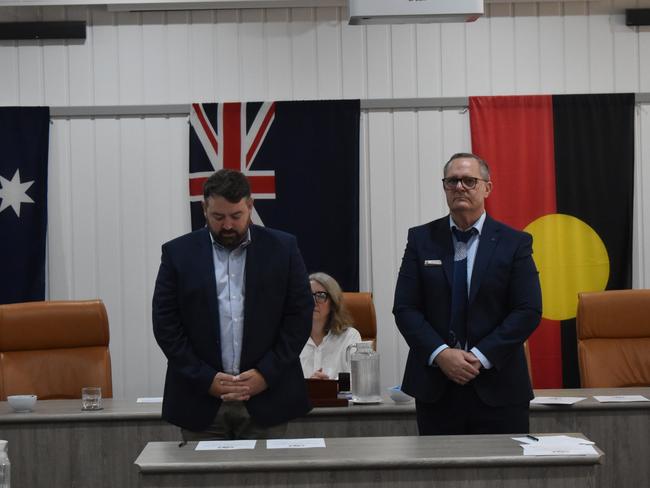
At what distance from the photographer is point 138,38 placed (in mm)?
6039

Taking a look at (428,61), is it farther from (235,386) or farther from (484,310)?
(235,386)

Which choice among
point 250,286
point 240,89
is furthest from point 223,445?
point 240,89

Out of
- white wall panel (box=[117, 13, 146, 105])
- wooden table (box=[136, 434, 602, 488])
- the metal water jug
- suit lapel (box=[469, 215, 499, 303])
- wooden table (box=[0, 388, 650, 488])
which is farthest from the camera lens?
white wall panel (box=[117, 13, 146, 105])

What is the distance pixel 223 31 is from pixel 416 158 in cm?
146

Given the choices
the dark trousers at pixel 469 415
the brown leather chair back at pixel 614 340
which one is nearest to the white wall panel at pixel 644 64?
the brown leather chair back at pixel 614 340

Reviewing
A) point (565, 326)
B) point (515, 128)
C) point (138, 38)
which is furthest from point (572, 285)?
point (138, 38)

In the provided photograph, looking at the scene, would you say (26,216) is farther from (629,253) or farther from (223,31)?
(629,253)

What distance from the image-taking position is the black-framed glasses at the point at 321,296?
453cm

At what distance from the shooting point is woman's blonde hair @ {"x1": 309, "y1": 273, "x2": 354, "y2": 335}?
14.9 ft

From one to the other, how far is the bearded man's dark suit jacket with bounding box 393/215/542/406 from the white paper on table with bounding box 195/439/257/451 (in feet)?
2.16

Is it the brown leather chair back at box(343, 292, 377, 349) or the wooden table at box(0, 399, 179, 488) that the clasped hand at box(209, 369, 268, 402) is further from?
the brown leather chair back at box(343, 292, 377, 349)

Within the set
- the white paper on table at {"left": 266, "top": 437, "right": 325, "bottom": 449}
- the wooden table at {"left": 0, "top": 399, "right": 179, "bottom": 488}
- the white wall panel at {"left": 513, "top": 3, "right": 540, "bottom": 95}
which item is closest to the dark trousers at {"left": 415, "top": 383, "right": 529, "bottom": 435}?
the white paper on table at {"left": 266, "top": 437, "right": 325, "bottom": 449}

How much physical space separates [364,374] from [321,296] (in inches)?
21.3

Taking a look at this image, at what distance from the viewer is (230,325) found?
3035 mm
